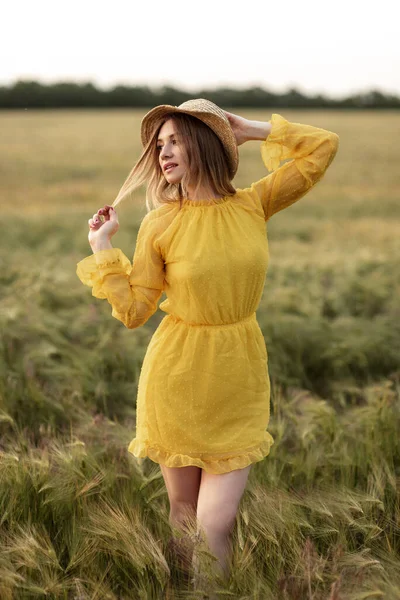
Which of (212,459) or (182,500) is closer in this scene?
(212,459)

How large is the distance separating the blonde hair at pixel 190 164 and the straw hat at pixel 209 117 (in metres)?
0.02

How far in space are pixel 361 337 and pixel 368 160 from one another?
13.1m

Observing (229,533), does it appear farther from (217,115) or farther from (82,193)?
Answer: (82,193)

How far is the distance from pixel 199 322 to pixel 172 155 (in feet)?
1.83

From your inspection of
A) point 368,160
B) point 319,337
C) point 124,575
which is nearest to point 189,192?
point 124,575

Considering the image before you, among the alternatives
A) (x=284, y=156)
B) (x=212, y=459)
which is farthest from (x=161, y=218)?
(x=212, y=459)

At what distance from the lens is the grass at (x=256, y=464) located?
221cm

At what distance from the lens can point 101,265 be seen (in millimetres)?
2230

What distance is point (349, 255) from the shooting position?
722cm

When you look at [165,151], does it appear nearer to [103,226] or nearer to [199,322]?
[103,226]

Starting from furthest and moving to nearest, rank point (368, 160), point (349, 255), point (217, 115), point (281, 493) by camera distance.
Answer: point (368, 160)
point (349, 255)
point (281, 493)
point (217, 115)

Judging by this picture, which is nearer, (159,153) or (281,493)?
(159,153)

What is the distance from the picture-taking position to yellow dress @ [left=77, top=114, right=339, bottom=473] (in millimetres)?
2236

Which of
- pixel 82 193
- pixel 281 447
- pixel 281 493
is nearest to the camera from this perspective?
pixel 281 493
